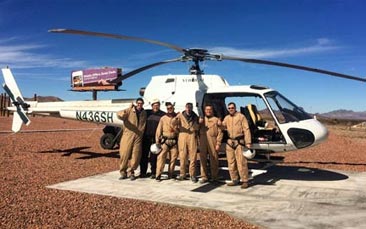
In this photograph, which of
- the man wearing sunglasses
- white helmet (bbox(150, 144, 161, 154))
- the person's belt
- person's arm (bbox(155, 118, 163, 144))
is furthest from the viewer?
the man wearing sunglasses

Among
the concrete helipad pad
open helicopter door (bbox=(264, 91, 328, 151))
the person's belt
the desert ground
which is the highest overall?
open helicopter door (bbox=(264, 91, 328, 151))

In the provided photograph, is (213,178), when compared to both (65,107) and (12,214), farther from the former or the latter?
(65,107)

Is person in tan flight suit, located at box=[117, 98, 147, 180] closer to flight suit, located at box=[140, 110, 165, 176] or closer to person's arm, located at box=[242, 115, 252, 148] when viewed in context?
flight suit, located at box=[140, 110, 165, 176]

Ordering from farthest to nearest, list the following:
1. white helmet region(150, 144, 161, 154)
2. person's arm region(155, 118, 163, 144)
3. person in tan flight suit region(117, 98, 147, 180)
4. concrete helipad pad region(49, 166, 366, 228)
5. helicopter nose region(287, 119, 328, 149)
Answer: person in tan flight suit region(117, 98, 147, 180) < person's arm region(155, 118, 163, 144) < white helmet region(150, 144, 161, 154) < helicopter nose region(287, 119, 328, 149) < concrete helipad pad region(49, 166, 366, 228)

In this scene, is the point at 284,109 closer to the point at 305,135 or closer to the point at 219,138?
the point at 305,135

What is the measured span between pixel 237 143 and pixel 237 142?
24mm

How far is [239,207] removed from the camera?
7012mm

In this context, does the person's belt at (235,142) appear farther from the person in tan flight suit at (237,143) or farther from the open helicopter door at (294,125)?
the open helicopter door at (294,125)

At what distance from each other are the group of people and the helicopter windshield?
1110 millimetres

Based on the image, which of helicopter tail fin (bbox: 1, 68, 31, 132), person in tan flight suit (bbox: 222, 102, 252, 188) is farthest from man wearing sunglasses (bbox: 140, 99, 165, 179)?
helicopter tail fin (bbox: 1, 68, 31, 132)

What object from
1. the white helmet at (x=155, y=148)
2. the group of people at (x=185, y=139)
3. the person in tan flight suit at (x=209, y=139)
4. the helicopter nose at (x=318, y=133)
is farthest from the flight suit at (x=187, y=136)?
the helicopter nose at (x=318, y=133)

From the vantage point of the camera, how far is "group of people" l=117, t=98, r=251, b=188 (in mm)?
8891

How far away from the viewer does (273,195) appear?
8.06 metres

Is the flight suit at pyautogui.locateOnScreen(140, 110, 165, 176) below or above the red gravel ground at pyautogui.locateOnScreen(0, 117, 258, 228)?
above
